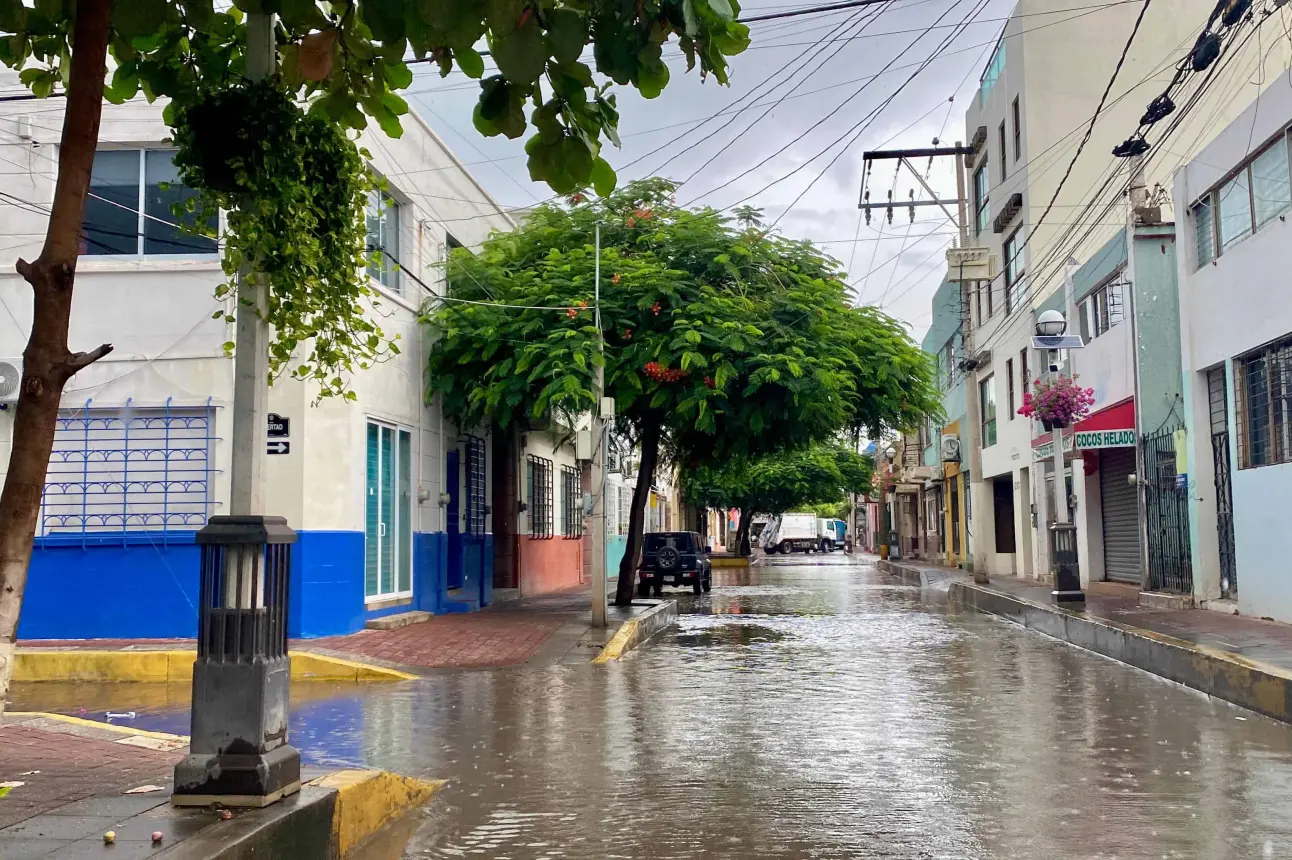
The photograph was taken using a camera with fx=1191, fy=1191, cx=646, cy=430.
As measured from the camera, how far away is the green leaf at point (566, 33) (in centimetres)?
388

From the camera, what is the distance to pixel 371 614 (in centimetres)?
1627

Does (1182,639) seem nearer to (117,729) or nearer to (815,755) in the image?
(815,755)

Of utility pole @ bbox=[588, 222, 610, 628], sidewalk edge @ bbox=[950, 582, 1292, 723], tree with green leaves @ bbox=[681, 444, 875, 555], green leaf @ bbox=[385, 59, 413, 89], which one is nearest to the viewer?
green leaf @ bbox=[385, 59, 413, 89]

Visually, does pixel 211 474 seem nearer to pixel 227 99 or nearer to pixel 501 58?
pixel 227 99

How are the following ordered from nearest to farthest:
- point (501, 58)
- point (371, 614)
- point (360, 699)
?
point (501, 58) → point (360, 699) → point (371, 614)

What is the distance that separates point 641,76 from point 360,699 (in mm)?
8111

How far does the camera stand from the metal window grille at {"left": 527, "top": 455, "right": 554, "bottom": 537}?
2644 centimetres

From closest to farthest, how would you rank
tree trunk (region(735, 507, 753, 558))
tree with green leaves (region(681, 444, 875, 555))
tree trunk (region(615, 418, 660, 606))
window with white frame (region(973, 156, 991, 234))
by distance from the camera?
tree trunk (region(615, 418, 660, 606)), window with white frame (region(973, 156, 991, 234)), tree with green leaves (region(681, 444, 875, 555)), tree trunk (region(735, 507, 753, 558))

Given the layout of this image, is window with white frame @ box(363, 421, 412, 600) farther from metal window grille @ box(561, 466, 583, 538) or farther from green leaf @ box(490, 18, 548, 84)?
metal window grille @ box(561, 466, 583, 538)

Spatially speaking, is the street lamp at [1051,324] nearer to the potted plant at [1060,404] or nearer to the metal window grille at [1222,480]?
the potted plant at [1060,404]

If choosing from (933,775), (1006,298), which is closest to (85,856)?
(933,775)

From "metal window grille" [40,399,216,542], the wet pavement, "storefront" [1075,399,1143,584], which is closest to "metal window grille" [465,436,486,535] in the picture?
"metal window grille" [40,399,216,542]

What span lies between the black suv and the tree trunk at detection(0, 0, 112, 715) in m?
23.8

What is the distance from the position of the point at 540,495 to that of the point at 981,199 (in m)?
16.8
